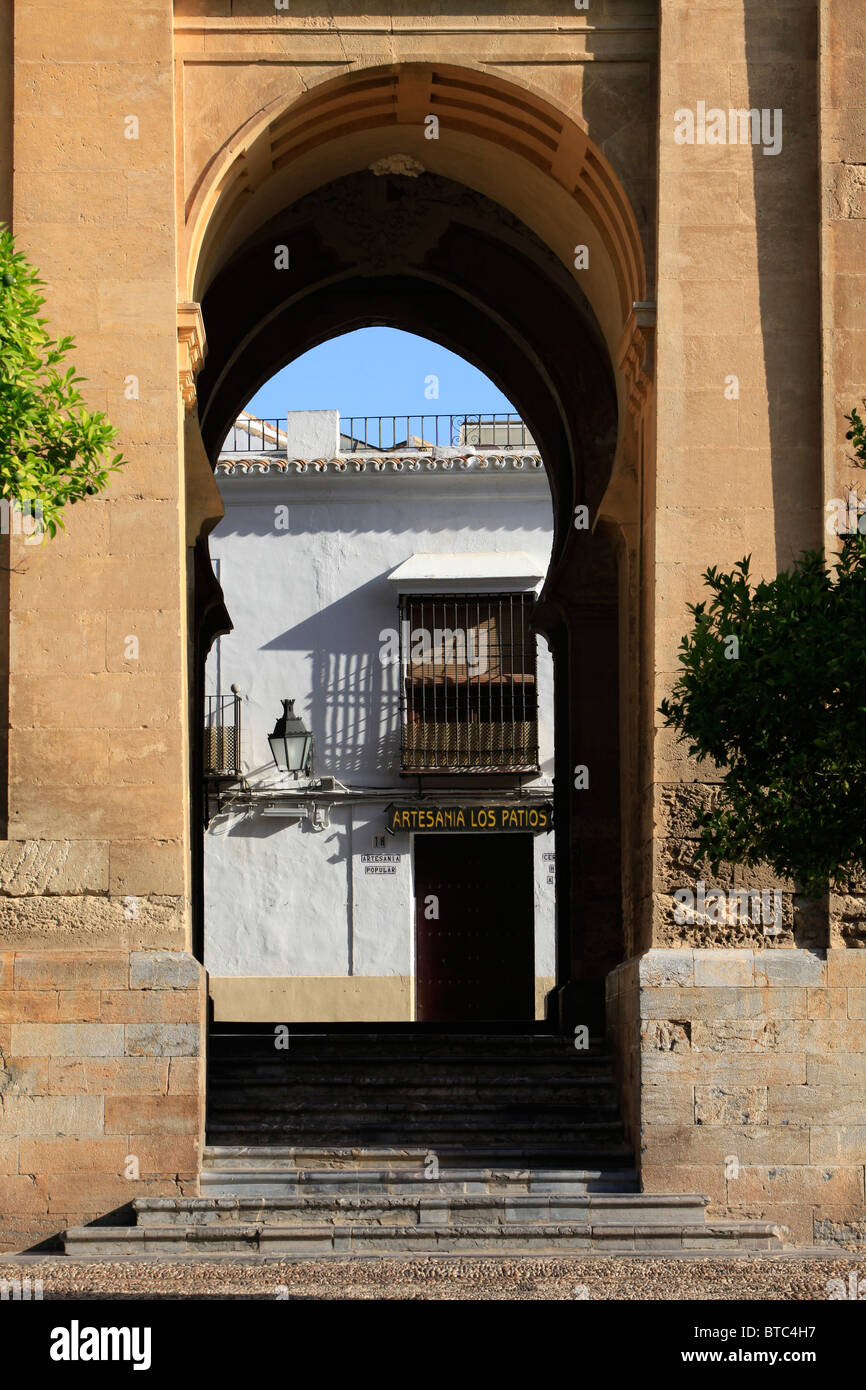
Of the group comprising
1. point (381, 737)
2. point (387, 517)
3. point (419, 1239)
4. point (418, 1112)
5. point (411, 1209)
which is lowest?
point (419, 1239)

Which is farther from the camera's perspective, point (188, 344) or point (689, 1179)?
point (188, 344)

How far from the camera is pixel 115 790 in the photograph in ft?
37.0

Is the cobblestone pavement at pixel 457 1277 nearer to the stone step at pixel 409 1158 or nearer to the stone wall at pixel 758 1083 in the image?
the stone wall at pixel 758 1083

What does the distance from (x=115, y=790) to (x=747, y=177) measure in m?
5.51

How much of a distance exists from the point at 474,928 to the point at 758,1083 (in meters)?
14.8

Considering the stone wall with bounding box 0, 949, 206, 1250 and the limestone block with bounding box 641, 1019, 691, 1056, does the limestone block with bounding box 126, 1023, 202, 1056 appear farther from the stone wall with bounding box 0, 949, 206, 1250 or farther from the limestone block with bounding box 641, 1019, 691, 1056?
the limestone block with bounding box 641, 1019, 691, 1056

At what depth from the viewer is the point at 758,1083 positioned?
10.9m

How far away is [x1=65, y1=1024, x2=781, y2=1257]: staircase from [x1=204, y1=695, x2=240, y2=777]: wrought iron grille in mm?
13796

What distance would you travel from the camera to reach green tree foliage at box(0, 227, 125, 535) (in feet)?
28.9

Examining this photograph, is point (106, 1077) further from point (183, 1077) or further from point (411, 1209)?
point (411, 1209)

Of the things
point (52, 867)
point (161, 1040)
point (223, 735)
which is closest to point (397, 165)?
point (52, 867)

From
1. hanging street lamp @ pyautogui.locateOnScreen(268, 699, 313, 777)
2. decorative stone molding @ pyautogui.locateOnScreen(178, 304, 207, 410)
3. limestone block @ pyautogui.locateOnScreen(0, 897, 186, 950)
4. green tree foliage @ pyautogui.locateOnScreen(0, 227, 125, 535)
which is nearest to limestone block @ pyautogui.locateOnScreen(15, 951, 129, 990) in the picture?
limestone block @ pyautogui.locateOnScreen(0, 897, 186, 950)

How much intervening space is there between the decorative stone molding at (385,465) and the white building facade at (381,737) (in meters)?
0.03
